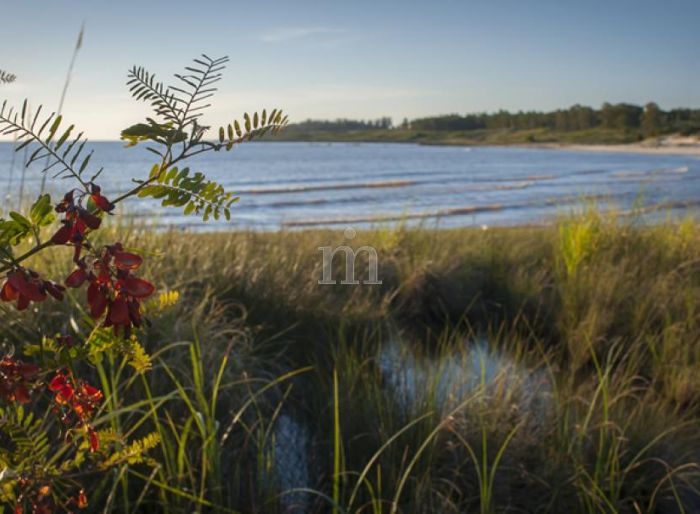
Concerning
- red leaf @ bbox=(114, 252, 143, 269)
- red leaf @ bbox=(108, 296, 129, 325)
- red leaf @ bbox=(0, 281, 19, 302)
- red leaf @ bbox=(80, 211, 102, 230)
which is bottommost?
red leaf @ bbox=(108, 296, 129, 325)

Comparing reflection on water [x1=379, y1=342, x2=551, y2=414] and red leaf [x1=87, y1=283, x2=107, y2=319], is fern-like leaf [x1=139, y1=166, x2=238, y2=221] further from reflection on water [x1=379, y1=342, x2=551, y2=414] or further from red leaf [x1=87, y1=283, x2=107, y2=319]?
reflection on water [x1=379, y1=342, x2=551, y2=414]

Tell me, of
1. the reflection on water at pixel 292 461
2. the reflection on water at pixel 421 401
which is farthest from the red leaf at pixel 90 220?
the reflection on water at pixel 421 401

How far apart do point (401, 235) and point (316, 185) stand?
1636cm

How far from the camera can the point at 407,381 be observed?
313 centimetres

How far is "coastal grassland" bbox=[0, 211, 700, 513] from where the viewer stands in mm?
2207

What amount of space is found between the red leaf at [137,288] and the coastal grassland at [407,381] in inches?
15.2

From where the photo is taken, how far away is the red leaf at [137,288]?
0.56m

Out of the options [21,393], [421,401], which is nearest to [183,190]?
[21,393]

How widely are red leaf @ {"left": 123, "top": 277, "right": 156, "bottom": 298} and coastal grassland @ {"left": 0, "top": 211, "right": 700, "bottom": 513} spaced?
0.39m

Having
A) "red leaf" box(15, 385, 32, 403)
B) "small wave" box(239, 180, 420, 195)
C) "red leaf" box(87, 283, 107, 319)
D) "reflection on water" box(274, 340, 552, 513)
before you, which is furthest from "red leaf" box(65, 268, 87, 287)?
"small wave" box(239, 180, 420, 195)

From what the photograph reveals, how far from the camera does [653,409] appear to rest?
9.30 ft

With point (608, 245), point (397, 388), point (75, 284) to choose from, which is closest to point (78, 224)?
point (75, 284)

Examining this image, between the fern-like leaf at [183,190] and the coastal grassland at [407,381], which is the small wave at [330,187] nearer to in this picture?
the coastal grassland at [407,381]

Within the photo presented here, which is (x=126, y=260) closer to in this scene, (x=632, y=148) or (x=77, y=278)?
(x=77, y=278)
